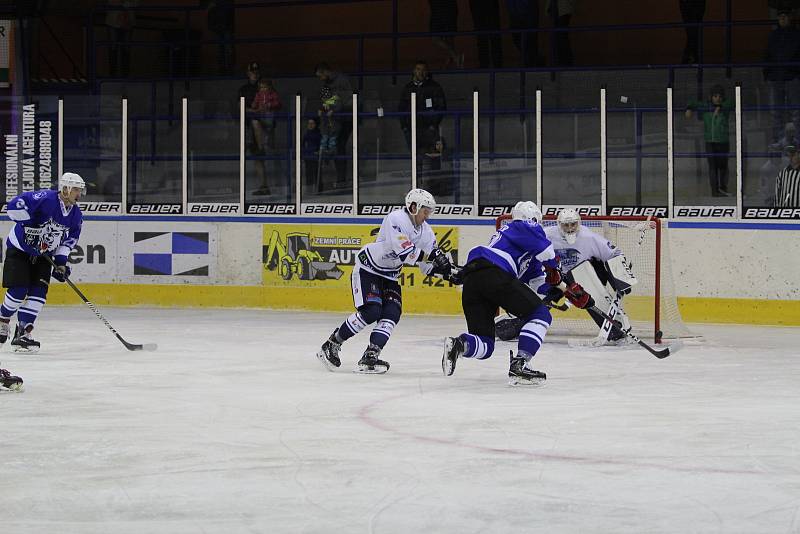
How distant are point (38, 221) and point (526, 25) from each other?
660 centimetres

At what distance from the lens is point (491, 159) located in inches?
497

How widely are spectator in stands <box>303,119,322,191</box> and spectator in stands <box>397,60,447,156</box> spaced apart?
0.91 meters

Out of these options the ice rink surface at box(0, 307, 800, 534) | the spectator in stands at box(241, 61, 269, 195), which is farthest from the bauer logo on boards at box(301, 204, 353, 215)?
the ice rink surface at box(0, 307, 800, 534)

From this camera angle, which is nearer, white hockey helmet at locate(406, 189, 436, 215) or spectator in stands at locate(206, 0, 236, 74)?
white hockey helmet at locate(406, 189, 436, 215)

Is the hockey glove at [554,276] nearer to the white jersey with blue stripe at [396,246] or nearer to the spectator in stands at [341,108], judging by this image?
the white jersey with blue stripe at [396,246]

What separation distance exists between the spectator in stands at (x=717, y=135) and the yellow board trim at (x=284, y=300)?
3.43ft

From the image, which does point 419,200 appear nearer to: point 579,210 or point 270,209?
point 579,210

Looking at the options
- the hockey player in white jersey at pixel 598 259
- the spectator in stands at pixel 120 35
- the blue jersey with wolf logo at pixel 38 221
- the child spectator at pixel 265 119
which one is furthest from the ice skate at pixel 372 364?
the spectator in stands at pixel 120 35

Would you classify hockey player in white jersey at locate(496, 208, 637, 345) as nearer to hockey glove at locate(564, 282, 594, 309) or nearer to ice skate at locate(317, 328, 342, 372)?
hockey glove at locate(564, 282, 594, 309)

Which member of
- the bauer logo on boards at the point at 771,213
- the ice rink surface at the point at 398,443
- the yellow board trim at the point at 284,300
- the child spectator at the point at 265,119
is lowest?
the ice rink surface at the point at 398,443

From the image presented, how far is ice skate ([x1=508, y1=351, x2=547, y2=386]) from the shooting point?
Answer: 296 inches

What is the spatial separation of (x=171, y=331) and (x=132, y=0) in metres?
6.19

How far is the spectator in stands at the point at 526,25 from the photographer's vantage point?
13.8 m

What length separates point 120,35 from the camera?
1537 centimetres
